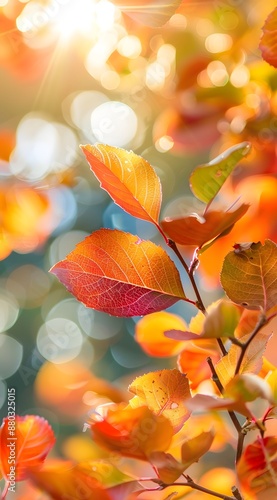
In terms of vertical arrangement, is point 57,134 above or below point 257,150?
below

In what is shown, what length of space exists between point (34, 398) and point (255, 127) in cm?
184

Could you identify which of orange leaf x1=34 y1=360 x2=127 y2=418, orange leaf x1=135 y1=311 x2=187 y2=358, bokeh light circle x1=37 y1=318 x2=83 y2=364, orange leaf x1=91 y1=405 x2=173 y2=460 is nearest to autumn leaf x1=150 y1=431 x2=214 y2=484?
orange leaf x1=91 y1=405 x2=173 y2=460

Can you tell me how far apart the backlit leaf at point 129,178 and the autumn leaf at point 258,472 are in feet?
0.47

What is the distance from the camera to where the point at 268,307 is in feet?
0.94

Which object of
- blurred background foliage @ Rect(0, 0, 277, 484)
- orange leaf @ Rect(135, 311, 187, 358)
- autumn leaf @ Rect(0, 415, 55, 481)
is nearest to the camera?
autumn leaf @ Rect(0, 415, 55, 481)

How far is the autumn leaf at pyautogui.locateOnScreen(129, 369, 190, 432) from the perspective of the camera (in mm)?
327

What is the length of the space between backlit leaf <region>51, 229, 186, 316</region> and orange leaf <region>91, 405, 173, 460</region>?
6 cm

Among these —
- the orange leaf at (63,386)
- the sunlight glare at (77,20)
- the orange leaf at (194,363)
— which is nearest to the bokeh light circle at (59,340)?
the orange leaf at (63,386)

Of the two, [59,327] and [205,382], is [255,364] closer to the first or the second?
[205,382]

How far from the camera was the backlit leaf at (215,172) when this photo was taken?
0.26 m

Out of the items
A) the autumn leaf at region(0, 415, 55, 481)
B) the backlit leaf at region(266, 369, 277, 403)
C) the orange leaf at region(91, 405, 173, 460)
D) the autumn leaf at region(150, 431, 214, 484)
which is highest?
the orange leaf at region(91, 405, 173, 460)

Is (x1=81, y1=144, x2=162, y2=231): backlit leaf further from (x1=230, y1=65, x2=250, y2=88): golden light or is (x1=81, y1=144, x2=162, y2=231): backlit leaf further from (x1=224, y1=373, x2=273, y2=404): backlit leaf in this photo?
(x1=230, y1=65, x2=250, y2=88): golden light

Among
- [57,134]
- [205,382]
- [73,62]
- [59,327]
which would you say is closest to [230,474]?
[205,382]

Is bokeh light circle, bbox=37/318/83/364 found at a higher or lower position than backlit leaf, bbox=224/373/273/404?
lower
